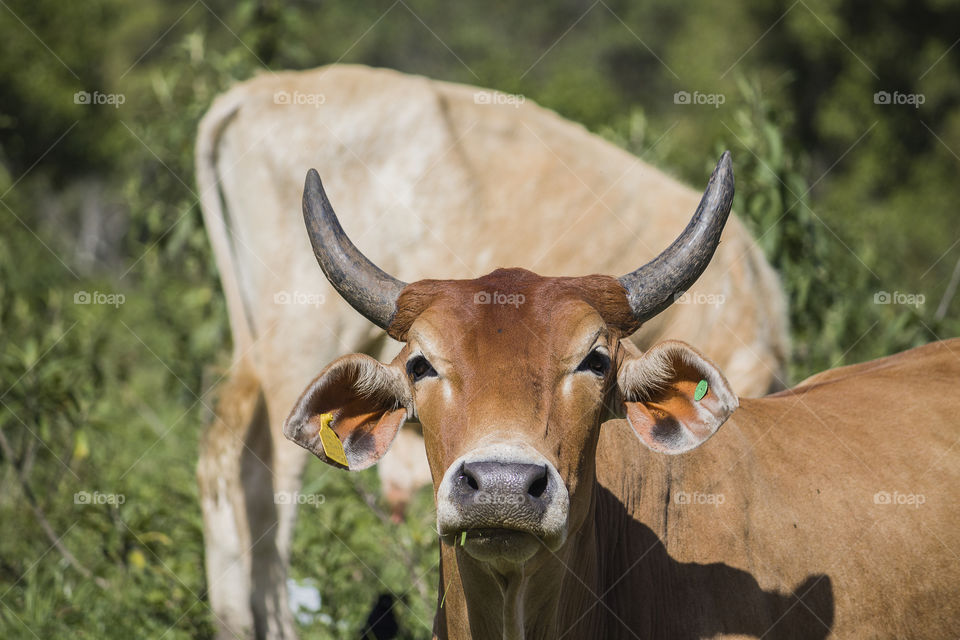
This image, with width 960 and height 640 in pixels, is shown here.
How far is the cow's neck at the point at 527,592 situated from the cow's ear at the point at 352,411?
462mm

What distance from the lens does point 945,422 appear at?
438cm

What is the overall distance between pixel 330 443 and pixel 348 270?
60 cm

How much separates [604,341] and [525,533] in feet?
2.31

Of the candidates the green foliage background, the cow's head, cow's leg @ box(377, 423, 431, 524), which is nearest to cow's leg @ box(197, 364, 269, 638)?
the green foliage background

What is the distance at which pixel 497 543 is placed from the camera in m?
3.13

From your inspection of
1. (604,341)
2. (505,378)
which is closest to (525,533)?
(505,378)

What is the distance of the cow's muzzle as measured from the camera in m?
2.97

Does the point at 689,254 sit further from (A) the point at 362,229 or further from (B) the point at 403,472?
(B) the point at 403,472

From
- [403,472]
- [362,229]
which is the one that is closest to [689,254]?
[362,229]

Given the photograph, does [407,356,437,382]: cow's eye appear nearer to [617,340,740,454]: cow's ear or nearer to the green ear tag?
[617,340,740,454]: cow's ear

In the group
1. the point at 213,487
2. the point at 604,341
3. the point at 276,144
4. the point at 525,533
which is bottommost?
the point at 213,487

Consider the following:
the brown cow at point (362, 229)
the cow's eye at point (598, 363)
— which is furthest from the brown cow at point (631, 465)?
the brown cow at point (362, 229)

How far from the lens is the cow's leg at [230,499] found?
6164mm

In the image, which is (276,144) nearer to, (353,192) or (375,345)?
(353,192)
